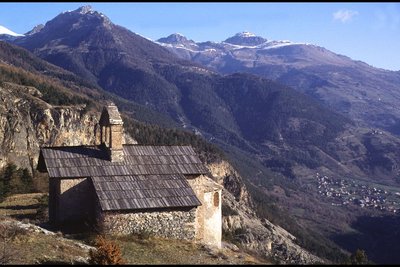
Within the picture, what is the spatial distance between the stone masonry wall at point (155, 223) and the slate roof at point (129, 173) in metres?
0.55

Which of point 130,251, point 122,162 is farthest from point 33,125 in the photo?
point 130,251

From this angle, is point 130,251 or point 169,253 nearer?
point 130,251

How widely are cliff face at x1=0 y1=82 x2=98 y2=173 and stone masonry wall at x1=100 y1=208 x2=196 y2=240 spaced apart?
170 feet

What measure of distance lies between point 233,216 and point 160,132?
5753 cm

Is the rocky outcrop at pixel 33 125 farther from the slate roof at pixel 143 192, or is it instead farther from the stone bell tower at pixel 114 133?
the slate roof at pixel 143 192

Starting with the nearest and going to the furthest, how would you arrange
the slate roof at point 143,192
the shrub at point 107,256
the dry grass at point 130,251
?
1. the shrub at point 107,256
2. the dry grass at point 130,251
3. the slate roof at point 143,192

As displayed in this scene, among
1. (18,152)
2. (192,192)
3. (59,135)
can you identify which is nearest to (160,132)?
(59,135)

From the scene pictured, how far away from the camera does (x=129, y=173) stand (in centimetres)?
3209

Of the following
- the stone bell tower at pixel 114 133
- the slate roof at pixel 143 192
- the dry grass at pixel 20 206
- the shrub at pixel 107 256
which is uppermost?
the stone bell tower at pixel 114 133

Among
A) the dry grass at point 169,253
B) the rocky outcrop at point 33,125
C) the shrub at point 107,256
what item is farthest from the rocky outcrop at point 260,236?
the shrub at point 107,256

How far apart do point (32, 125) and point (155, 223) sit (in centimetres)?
7160

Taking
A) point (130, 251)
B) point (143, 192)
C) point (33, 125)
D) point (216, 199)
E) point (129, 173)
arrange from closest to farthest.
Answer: point (130, 251) → point (143, 192) → point (129, 173) → point (216, 199) → point (33, 125)

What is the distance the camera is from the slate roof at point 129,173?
98.9 feet

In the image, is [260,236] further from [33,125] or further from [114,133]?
[114,133]
